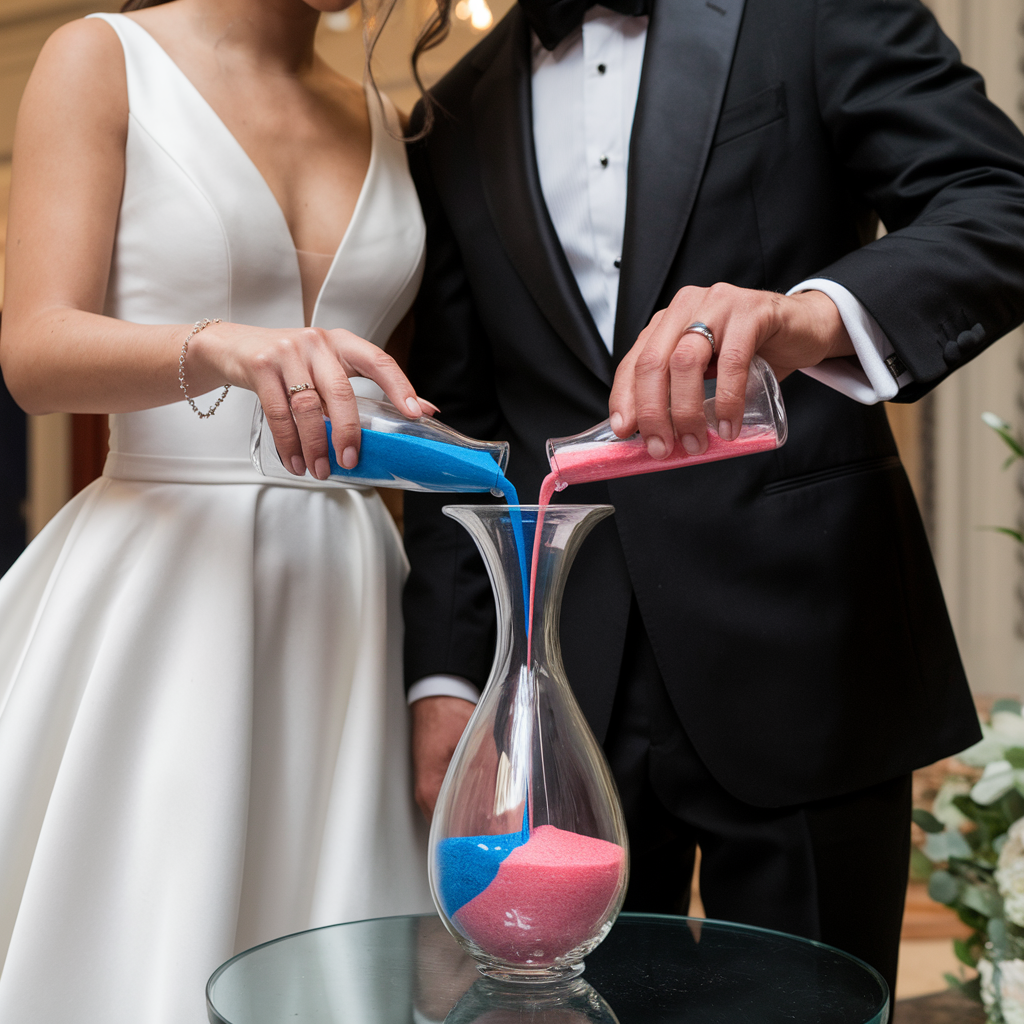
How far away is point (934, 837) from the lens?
1627 millimetres

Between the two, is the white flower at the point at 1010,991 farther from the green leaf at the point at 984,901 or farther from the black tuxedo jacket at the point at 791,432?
the black tuxedo jacket at the point at 791,432

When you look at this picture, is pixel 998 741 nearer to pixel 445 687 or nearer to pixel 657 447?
pixel 445 687

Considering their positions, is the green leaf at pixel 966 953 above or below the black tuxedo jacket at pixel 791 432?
below

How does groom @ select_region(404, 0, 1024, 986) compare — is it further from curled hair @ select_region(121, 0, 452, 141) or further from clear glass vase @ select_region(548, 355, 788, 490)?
clear glass vase @ select_region(548, 355, 788, 490)

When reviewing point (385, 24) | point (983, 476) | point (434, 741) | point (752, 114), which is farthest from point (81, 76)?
point (983, 476)

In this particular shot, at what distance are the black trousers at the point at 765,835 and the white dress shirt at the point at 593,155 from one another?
0.71 ft

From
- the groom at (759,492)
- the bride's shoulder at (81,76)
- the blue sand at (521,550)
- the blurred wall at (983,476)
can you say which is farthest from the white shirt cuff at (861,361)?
the blurred wall at (983,476)

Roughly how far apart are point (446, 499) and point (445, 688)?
0.81 feet

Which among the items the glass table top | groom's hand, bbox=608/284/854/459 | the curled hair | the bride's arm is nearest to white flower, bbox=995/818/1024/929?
the glass table top

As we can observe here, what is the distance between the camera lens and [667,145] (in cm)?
118

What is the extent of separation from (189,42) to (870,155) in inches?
31.5

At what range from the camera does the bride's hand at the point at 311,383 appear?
87cm

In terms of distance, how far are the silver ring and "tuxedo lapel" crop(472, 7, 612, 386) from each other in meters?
0.38

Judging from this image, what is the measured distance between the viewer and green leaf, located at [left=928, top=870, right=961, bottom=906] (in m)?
1.61
